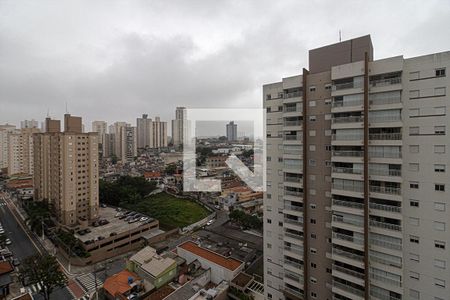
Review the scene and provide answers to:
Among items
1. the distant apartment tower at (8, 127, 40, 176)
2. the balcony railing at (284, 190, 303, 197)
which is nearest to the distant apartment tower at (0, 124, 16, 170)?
the distant apartment tower at (8, 127, 40, 176)

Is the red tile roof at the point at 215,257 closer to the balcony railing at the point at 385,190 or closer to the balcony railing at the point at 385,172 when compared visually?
the balcony railing at the point at 385,190

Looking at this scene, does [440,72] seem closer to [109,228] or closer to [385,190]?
[385,190]

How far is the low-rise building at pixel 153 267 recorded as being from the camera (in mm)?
11641

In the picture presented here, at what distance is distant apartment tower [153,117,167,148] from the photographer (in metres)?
58.9

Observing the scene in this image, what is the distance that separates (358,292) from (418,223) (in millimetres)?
2823

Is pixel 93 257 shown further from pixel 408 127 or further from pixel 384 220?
pixel 408 127

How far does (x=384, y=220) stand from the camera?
7.14 meters

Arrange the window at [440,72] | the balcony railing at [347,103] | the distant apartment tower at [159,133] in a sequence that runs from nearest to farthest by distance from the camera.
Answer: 1. the window at [440,72]
2. the balcony railing at [347,103]
3. the distant apartment tower at [159,133]

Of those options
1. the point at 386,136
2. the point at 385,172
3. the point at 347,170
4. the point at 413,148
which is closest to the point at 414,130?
the point at 413,148

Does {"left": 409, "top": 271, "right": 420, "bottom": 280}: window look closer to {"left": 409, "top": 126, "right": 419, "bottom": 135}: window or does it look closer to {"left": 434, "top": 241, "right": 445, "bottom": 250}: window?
{"left": 434, "top": 241, "right": 445, "bottom": 250}: window

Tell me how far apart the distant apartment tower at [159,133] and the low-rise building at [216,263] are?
46850 mm

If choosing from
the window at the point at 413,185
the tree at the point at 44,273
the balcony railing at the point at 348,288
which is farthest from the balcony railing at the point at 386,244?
the tree at the point at 44,273

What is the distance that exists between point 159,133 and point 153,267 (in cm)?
5073

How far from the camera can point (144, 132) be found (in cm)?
5956
